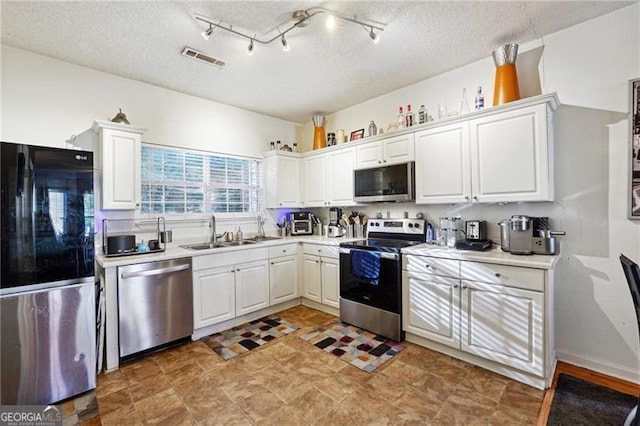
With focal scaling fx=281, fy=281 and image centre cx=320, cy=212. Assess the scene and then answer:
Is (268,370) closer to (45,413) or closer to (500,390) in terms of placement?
(45,413)

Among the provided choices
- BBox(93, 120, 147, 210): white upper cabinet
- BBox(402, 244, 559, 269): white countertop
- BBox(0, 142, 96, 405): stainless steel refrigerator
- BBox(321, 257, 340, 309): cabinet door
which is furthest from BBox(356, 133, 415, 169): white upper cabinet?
BBox(0, 142, 96, 405): stainless steel refrigerator

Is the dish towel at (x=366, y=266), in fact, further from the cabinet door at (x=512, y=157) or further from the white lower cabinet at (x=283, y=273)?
the cabinet door at (x=512, y=157)

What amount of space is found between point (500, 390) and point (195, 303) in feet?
8.99

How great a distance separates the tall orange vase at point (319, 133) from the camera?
14.1 ft

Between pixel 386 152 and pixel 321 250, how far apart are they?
1.44 meters

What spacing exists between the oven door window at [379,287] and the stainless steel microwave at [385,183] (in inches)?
30.1

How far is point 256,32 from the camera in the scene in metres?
2.34

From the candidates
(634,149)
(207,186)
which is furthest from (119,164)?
(634,149)

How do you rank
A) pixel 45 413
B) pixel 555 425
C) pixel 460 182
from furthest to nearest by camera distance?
pixel 460 182, pixel 45 413, pixel 555 425

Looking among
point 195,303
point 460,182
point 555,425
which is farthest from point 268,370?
point 460,182

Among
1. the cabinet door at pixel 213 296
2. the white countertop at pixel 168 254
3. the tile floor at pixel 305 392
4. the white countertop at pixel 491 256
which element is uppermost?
the white countertop at pixel 491 256

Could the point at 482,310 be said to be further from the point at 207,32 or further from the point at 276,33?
the point at 207,32

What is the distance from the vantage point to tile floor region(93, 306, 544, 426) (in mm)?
1807

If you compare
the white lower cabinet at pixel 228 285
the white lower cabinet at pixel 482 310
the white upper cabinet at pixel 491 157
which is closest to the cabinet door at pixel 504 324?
the white lower cabinet at pixel 482 310
